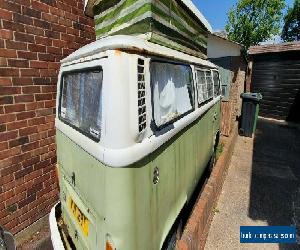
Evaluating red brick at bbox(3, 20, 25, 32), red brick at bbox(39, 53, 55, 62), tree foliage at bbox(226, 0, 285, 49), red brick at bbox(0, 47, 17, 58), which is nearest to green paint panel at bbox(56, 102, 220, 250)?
red brick at bbox(0, 47, 17, 58)

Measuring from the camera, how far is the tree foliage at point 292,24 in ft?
122

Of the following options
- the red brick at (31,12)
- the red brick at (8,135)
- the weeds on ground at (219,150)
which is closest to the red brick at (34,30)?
the red brick at (31,12)

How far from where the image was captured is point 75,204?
2539 millimetres

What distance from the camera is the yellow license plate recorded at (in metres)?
2.30

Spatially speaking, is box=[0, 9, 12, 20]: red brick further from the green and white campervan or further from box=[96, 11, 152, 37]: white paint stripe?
box=[96, 11, 152, 37]: white paint stripe

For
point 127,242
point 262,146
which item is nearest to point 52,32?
point 127,242

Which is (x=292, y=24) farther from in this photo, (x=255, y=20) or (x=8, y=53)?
(x=8, y=53)

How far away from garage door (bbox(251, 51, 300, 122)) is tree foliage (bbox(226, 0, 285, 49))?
27.0 meters

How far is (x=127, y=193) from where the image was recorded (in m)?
1.80

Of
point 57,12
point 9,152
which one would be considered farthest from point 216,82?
point 9,152

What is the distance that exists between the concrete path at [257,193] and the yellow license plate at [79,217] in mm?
1966

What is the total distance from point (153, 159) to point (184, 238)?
1.20 metres

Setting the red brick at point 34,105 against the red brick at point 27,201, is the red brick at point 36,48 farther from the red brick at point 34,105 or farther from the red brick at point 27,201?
the red brick at point 27,201

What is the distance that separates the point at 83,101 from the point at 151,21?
1070 millimetres
